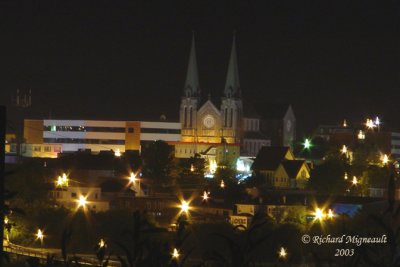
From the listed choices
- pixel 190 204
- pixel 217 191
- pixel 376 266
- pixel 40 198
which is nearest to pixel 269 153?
pixel 217 191

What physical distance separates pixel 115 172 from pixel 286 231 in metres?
12.7

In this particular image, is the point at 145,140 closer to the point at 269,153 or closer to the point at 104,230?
the point at 269,153

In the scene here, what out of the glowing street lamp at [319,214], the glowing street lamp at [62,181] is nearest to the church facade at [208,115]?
the glowing street lamp at [62,181]

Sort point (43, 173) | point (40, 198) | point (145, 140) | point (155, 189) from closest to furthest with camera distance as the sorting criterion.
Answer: point (40, 198)
point (43, 173)
point (155, 189)
point (145, 140)

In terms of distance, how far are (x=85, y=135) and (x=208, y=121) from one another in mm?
7344

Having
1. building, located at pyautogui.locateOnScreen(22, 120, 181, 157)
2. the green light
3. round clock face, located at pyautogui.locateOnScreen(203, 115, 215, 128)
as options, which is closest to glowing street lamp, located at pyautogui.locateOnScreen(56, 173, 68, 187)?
building, located at pyautogui.locateOnScreen(22, 120, 181, 157)

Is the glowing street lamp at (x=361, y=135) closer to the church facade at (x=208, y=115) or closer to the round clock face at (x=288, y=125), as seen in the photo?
the round clock face at (x=288, y=125)

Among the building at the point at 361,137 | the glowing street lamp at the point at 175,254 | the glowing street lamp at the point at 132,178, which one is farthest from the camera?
the building at the point at 361,137

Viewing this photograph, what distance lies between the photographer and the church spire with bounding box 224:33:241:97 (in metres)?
57.8

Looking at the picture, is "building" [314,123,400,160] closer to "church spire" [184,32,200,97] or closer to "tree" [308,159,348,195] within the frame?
"church spire" [184,32,200,97]

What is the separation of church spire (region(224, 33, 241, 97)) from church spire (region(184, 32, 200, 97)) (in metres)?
1.78

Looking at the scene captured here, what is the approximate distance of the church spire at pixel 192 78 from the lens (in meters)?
58.0

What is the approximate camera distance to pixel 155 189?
35969 mm

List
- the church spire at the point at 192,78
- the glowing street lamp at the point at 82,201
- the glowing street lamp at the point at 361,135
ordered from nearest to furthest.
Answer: the glowing street lamp at the point at 82,201 < the glowing street lamp at the point at 361,135 < the church spire at the point at 192,78
